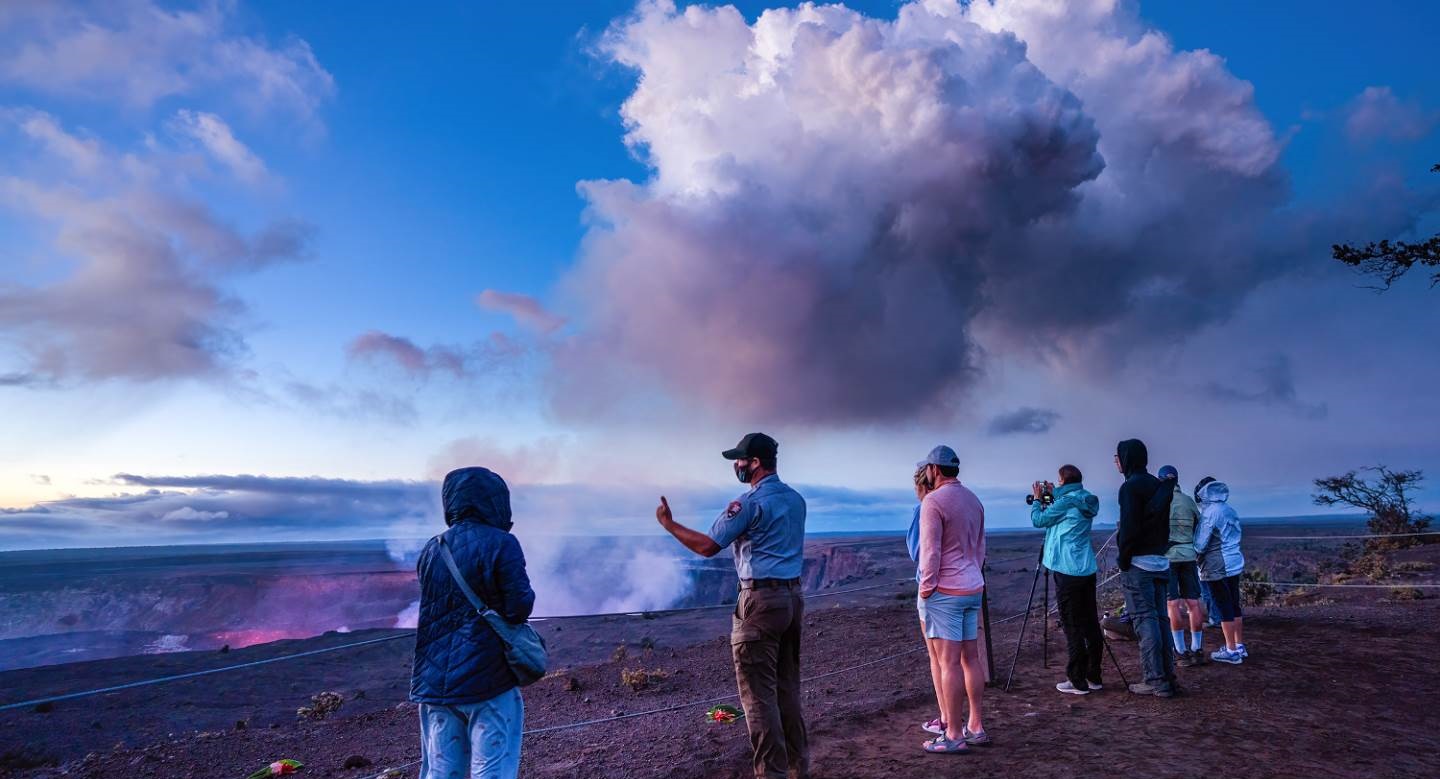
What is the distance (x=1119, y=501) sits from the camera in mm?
7246

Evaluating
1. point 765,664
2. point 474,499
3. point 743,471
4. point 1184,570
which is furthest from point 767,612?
point 1184,570

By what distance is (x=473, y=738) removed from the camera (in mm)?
3701

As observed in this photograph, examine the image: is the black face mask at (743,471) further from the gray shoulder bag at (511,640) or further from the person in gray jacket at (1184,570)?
the person in gray jacket at (1184,570)

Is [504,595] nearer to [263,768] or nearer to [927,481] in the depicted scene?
[927,481]

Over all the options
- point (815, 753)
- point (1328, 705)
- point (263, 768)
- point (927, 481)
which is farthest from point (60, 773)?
point (1328, 705)

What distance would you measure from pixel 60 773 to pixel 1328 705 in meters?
15.0

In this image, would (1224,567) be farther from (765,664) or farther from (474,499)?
(474,499)

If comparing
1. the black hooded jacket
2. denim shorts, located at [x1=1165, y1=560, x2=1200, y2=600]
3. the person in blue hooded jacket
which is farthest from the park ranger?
denim shorts, located at [x1=1165, y1=560, x2=1200, y2=600]

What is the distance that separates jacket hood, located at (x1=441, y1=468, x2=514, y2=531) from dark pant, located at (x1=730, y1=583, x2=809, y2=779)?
1.71 m

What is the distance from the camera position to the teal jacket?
23.7 feet

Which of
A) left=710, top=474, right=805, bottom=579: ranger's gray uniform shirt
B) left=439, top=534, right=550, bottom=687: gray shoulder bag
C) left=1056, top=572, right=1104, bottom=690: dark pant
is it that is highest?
left=710, top=474, right=805, bottom=579: ranger's gray uniform shirt

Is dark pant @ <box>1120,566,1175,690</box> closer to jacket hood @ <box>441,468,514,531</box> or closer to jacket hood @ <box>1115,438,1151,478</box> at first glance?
jacket hood @ <box>1115,438,1151,478</box>

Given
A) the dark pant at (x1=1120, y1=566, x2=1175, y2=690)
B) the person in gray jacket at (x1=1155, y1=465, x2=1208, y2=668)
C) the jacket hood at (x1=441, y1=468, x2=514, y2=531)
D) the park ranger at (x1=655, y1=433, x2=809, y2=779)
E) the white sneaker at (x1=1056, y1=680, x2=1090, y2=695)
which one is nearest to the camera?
the jacket hood at (x1=441, y1=468, x2=514, y2=531)

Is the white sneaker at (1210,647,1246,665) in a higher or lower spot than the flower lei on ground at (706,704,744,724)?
higher
